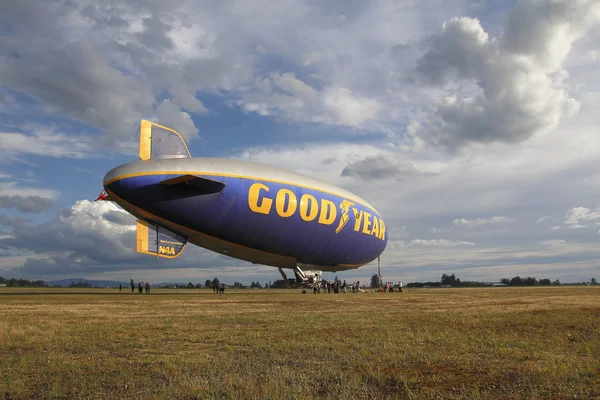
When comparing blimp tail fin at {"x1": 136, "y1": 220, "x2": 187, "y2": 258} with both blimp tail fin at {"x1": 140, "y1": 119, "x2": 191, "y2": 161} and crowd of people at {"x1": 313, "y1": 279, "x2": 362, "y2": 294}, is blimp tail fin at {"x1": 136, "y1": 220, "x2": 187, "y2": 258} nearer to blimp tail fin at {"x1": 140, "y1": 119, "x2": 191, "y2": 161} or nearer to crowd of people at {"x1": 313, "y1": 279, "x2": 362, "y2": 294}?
blimp tail fin at {"x1": 140, "y1": 119, "x2": 191, "y2": 161}

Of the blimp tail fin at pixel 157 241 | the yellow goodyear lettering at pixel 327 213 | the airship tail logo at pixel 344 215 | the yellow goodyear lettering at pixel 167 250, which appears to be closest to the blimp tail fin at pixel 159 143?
the blimp tail fin at pixel 157 241

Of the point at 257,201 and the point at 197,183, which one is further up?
the point at 197,183

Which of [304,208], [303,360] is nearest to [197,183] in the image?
[304,208]

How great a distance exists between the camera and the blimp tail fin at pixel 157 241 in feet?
106

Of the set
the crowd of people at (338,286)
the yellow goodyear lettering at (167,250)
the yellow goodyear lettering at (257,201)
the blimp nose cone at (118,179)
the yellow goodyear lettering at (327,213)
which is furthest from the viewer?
the crowd of people at (338,286)

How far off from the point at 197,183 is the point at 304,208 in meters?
10.0

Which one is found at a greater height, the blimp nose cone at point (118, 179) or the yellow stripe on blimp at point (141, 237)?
the blimp nose cone at point (118, 179)

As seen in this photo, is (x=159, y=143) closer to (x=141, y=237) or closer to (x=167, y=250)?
(x=141, y=237)

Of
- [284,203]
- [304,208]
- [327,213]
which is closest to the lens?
[284,203]

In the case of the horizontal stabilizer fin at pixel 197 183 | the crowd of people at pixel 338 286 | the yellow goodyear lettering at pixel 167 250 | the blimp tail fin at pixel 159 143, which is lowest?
the crowd of people at pixel 338 286

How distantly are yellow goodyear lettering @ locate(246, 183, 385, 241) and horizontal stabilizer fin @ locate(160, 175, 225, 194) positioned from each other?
2753 mm

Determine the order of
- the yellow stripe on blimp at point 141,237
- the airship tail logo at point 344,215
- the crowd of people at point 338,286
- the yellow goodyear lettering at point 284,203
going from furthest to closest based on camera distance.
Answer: the crowd of people at point 338,286 < the airship tail logo at point 344,215 < the yellow goodyear lettering at point 284,203 < the yellow stripe on blimp at point 141,237

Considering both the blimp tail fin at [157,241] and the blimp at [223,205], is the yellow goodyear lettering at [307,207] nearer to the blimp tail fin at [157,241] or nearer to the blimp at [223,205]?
the blimp at [223,205]

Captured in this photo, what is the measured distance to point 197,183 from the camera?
3000 centimetres
